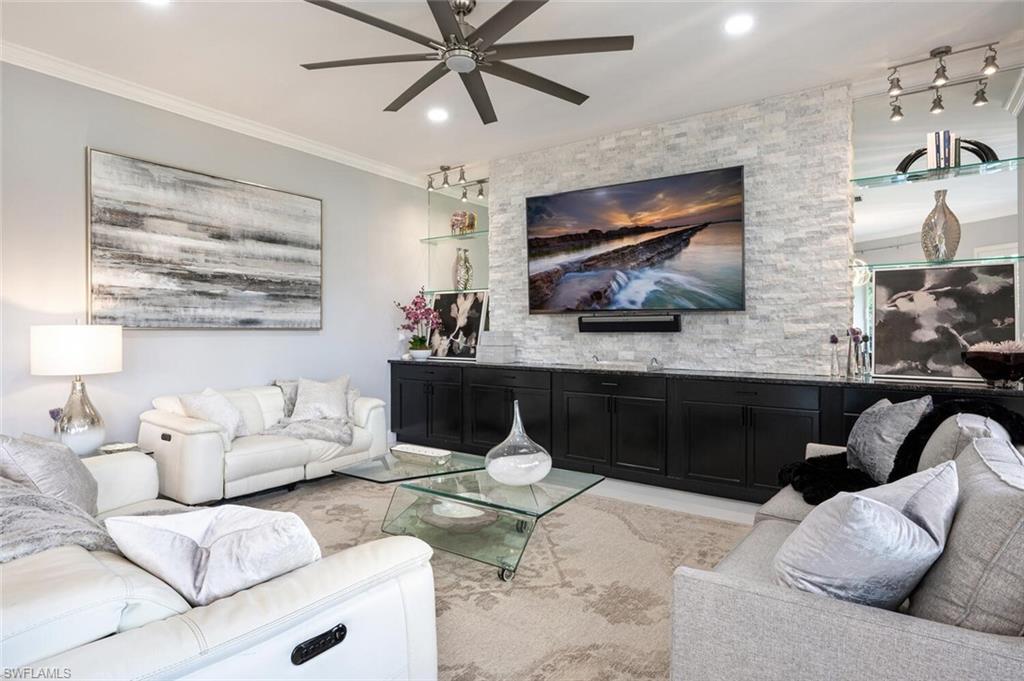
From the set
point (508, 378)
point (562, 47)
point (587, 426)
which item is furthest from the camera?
point (508, 378)

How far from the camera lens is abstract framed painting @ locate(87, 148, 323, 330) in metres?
3.66

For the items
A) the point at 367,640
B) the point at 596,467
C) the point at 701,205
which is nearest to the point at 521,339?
the point at 596,467

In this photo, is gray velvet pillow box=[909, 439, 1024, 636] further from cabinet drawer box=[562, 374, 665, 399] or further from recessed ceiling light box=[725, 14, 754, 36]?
cabinet drawer box=[562, 374, 665, 399]

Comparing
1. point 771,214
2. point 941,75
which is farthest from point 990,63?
point 771,214

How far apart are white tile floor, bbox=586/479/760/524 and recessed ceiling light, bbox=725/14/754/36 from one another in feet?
9.31

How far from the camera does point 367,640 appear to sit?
122 cm

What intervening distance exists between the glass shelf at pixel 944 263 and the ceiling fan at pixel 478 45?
2378 millimetres

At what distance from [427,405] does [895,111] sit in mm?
4359

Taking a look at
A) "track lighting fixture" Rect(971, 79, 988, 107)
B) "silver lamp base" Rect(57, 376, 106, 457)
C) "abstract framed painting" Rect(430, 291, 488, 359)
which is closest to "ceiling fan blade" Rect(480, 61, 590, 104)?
"track lighting fixture" Rect(971, 79, 988, 107)

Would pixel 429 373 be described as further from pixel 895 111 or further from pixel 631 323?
pixel 895 111

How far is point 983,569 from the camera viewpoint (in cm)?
107

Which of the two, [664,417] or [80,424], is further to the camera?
[664,417]

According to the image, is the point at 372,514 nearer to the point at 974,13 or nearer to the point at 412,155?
the point at 412,155

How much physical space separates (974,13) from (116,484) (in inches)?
190
